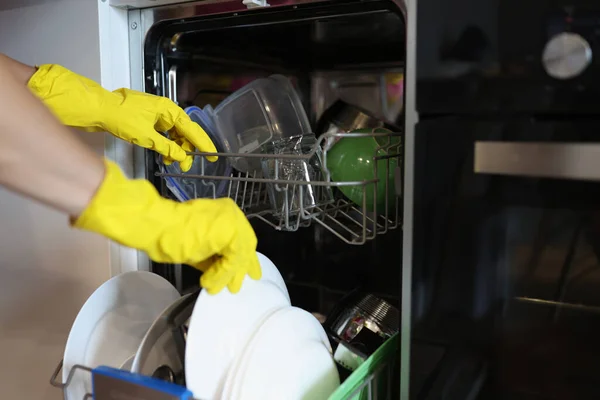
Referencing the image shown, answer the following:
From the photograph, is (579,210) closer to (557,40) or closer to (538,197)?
(538,197)

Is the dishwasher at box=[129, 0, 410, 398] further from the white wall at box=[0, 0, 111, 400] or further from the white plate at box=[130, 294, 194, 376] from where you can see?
the white plate at box=[130, 294, 194, 376]

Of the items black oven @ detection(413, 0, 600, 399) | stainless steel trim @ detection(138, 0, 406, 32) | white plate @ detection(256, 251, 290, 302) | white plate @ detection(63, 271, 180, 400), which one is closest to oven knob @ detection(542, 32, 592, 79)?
black oven @ detection(413, 0, 600, 399)

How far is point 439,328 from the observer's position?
74 centimetres

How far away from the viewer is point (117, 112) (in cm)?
90

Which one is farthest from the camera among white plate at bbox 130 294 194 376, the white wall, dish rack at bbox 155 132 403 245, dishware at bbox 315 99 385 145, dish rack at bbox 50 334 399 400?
dishware at bbox 315 99 385 145

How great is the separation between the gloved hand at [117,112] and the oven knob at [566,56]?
0.59 m

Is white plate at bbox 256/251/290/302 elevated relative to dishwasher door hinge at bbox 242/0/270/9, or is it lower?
lower

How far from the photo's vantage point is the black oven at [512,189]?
2.00 feet

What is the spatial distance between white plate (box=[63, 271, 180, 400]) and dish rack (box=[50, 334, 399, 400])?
0.03 m

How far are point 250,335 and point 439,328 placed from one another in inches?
10.6

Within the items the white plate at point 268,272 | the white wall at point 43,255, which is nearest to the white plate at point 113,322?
the white wall at point 43,255

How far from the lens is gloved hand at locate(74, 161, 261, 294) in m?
0.60

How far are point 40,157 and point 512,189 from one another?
0.54 m

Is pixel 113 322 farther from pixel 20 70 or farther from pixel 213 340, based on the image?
pixel 20 70
